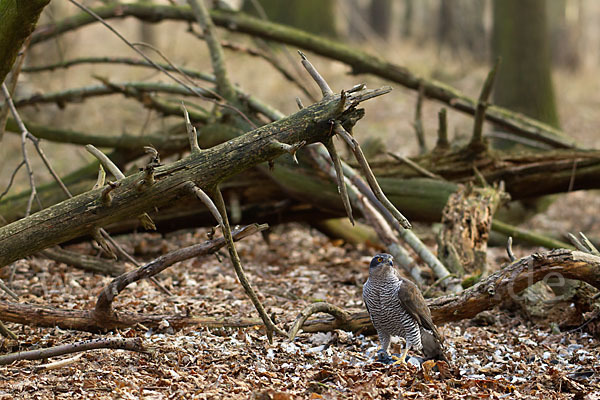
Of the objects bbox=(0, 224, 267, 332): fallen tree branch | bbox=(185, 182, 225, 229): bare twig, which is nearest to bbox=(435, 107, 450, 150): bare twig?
bbox=(0, 224, 267, 332): fallen tree branch

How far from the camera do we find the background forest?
2.98m

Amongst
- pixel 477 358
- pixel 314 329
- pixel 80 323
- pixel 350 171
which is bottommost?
pixel 477 358

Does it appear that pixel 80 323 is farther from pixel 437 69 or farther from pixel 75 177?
pixel 437 69

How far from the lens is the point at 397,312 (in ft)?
12.0

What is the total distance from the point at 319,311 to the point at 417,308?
0.62 metres

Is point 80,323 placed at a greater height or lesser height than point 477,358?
greater

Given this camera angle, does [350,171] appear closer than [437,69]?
Yes

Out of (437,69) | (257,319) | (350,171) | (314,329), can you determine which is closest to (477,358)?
(314,329)

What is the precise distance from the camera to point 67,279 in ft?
16.9

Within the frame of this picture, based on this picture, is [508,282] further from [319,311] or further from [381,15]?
[381,15]

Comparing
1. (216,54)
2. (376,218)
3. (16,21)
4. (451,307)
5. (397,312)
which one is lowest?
(451,307)

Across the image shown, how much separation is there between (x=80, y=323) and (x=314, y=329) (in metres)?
1.49

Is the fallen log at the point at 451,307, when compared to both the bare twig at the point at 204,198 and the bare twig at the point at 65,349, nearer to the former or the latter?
the bare twig at the point at 65,349

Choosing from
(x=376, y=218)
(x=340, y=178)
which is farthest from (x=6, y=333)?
(x=376, y=218)
